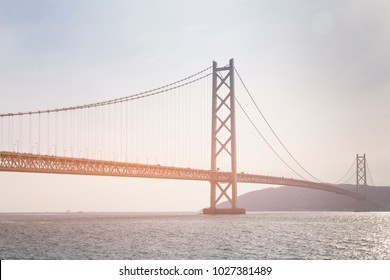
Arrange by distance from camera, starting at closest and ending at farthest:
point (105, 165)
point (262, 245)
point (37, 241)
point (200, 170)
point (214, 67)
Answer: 1. point (262, 245)
2. point (37, 241)
3. point (105, 165)
4. point (200, 170)
5. point (214, 67)
